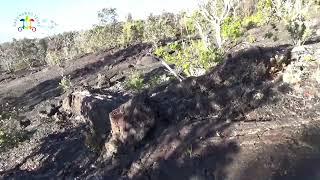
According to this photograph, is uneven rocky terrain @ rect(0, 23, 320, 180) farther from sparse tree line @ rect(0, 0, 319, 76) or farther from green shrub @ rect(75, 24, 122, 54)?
green shrub @ rect(75, 24, 122, 54)

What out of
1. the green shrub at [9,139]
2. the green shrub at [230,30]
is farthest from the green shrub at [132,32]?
the green shrub at [230,30]

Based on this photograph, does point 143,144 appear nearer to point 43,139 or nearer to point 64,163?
point 64,163

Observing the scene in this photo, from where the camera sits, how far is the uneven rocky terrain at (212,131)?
7965 mm

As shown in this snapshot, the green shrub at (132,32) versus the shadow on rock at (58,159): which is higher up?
the shadow on rock at (58,159)

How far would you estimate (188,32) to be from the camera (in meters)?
23.2

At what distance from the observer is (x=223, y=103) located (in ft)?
32.6

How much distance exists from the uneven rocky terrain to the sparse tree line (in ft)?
6.90

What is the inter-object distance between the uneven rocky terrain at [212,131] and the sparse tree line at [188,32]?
2.10 metres

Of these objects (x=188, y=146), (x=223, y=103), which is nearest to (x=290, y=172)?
(x=188, y=146)

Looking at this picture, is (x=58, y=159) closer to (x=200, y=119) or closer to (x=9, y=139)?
(x=9, y=139)

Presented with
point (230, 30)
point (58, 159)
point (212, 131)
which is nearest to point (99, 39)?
point (230, 30)

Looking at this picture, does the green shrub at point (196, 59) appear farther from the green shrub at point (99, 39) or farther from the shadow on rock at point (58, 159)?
the green shrub at point (99, 39)

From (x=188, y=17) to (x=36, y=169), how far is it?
7312mm

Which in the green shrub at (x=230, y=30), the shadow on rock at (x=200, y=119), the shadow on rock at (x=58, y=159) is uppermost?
the green shrub at (x=230, y=30)
